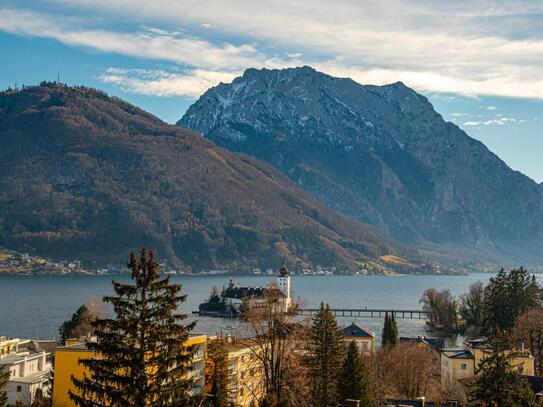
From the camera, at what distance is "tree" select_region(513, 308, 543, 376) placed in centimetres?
7144

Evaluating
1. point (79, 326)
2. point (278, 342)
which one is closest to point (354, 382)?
point (278, 342)

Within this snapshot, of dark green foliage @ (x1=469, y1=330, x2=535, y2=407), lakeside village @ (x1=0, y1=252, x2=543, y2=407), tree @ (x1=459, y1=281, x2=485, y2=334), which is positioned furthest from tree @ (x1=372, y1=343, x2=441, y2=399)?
tree @ (x1=459, y1=281, x2=485, y2=334)

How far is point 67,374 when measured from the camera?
36.9 metres

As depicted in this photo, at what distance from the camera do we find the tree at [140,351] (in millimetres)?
26234

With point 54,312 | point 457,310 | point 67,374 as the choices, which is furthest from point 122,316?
point 54,312

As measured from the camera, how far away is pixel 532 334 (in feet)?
245

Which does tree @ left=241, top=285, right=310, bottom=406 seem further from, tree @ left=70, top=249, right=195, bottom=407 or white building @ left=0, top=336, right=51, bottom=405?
white building @ left=0, top=336, right=51, bottom=405

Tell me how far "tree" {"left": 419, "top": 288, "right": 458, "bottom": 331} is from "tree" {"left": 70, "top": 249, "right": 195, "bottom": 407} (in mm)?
115454

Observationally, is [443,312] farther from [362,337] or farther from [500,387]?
[500,387]

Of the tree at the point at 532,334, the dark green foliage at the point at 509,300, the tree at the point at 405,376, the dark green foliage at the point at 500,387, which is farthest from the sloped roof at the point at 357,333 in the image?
the dark green foliage at the point at 500,387

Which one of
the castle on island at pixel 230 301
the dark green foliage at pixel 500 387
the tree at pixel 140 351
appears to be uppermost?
the tree at pixel 140 351

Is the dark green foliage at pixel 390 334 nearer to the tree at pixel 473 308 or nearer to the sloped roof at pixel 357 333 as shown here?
the sloped roof at pixel 357 333

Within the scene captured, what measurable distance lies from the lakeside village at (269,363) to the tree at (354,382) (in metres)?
0.08

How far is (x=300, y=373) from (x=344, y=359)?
432cm
